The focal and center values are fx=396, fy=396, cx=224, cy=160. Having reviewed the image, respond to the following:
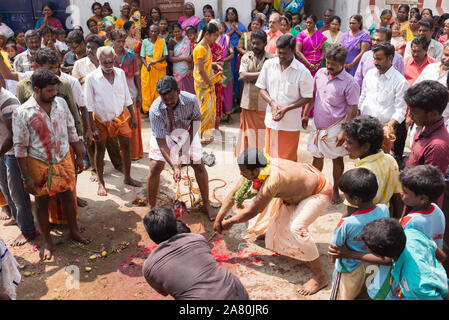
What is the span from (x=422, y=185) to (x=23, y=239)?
13.5 ft

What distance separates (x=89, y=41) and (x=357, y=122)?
4123 mm

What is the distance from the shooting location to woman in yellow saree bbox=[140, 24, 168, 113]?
326 inches

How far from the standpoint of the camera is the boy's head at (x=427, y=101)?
3158 millimetres

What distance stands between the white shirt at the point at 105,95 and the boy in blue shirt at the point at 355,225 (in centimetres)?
354

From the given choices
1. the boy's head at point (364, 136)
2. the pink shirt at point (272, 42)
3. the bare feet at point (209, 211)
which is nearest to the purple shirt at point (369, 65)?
the pink shirt at point (272, 42)

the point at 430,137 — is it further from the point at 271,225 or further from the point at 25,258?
the point at 25,258

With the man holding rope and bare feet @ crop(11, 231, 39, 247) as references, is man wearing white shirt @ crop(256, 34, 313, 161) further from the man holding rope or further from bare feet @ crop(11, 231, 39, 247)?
bare feet @ crop(11, 231, 39, 247)

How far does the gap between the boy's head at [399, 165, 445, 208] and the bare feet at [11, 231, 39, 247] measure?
3955mm

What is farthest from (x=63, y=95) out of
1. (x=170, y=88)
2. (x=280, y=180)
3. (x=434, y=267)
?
(x=434, y=267)

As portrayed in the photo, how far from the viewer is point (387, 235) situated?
7.73 ft

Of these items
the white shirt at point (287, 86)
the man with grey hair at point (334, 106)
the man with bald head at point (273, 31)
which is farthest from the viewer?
the man with bald head at point (273, 31)

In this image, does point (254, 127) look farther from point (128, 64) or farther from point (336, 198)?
point (128, 64)

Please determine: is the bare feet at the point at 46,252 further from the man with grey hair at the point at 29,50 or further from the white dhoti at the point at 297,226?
the man with grey hair at the point at 29,50

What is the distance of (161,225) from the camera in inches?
112
